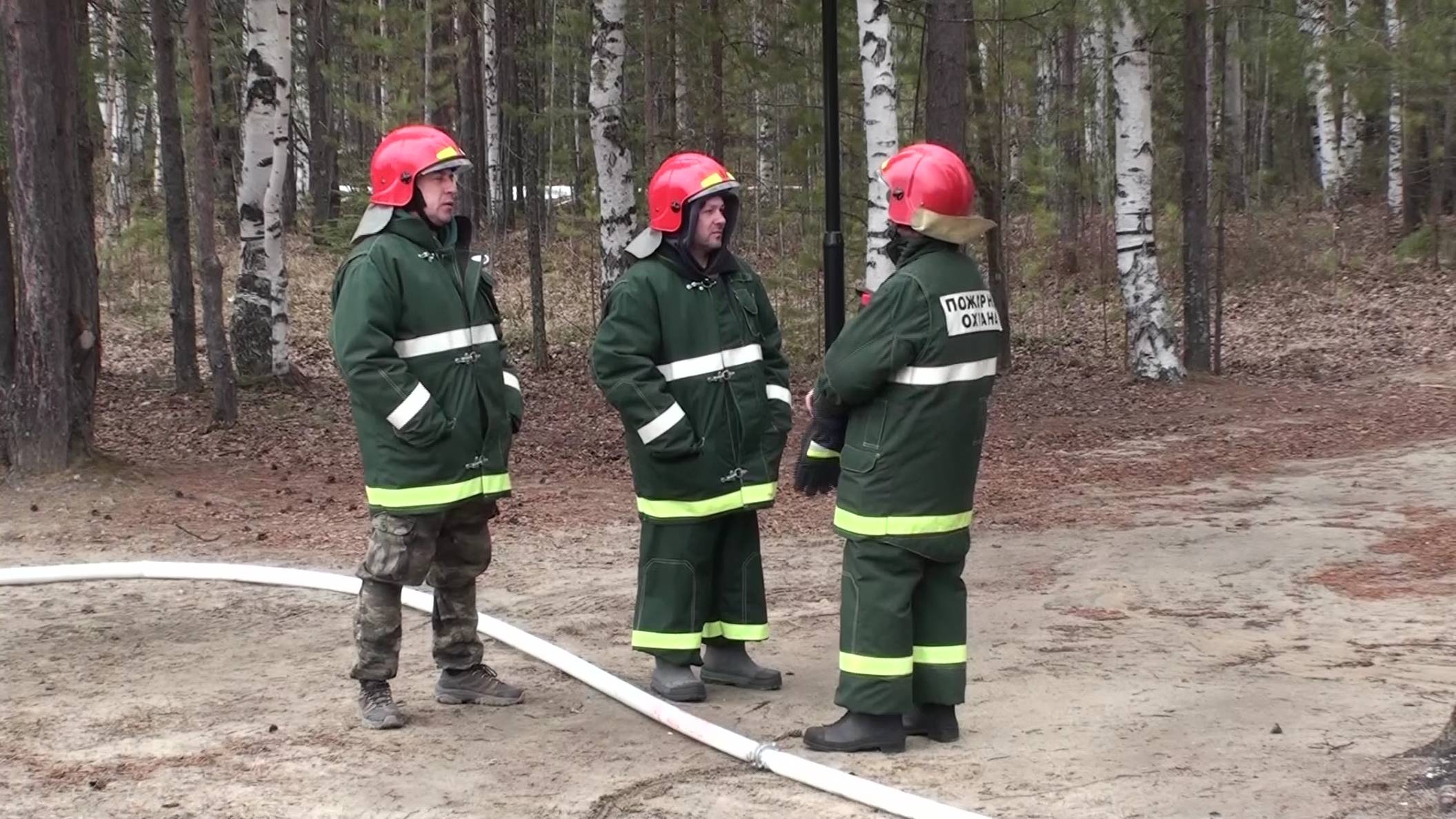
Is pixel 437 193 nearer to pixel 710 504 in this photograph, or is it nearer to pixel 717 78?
pixel 710 504

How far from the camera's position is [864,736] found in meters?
5.03

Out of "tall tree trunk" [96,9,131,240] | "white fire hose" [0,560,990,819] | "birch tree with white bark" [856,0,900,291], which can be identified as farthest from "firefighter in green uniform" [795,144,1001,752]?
"tall tree trunk" [96,9,131,240]

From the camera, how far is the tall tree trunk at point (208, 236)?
13.1 meters

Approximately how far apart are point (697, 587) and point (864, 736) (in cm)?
103

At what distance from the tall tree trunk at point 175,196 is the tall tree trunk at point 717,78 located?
17.8 feet

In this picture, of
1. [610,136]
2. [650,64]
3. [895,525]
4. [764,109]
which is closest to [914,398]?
[895,525]

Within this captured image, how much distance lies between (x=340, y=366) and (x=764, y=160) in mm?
20053

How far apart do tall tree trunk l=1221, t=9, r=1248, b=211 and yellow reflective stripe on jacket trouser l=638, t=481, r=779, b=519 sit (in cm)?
1853

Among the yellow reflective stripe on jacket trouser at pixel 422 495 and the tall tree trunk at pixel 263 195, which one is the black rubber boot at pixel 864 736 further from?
the tall tree trunk at pixel 263 195

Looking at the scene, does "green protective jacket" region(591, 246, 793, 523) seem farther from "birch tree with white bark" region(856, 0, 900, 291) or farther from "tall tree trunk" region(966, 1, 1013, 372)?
"tall tree trunk" region(966, 1, 1013, 372)

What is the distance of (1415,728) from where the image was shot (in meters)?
5.01

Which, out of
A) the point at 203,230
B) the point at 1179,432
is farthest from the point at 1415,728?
the point at 203,230

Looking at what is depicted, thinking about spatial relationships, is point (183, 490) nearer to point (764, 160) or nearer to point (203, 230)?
point (203, 230)

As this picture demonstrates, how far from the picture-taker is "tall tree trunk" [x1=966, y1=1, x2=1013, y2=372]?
16.2 m
